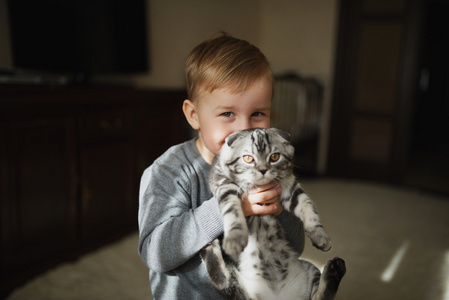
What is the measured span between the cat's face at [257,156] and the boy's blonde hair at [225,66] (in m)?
0.11

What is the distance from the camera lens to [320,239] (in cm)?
69

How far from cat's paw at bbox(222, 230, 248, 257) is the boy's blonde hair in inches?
11.7

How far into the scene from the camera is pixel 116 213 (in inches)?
88.5

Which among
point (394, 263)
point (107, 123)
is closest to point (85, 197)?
point (107, 123)

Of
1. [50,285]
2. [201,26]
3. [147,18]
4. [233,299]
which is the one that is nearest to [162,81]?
[147,18]

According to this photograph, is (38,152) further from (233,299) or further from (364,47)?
(364,47)

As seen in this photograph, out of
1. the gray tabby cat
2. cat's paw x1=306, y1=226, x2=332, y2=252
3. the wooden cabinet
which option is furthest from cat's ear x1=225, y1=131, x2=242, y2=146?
the wooden cabinet

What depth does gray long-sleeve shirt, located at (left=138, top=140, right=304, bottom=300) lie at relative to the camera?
0.76 m

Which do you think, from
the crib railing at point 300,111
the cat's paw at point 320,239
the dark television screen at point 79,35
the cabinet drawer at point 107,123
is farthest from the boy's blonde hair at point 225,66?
the crib railing at point 300,111

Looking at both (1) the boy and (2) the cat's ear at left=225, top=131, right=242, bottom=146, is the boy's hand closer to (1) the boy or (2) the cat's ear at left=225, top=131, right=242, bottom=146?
(1) the boy

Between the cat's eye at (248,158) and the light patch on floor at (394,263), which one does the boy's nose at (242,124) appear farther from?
the light patch on floor at (394,263)

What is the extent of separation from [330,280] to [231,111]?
378mm

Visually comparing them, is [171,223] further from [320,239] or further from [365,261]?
[365,261]

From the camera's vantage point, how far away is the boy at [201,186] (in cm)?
77
